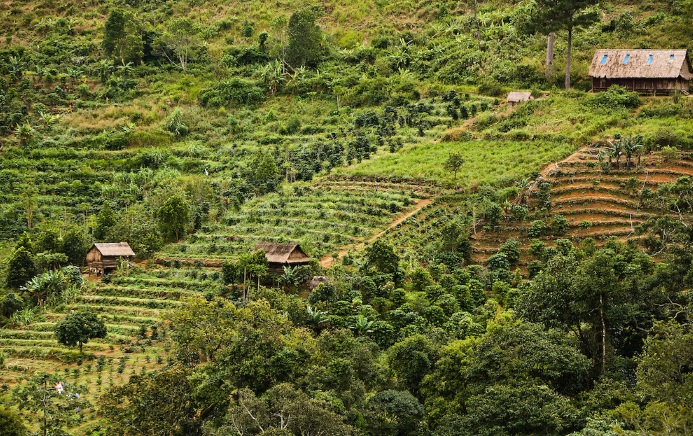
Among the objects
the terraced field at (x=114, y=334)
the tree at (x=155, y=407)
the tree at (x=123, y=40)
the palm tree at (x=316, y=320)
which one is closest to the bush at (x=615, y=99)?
the palm tree at (x=316, y=320)

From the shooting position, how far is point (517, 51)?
72750 mm

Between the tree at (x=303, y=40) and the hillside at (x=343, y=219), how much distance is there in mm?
222

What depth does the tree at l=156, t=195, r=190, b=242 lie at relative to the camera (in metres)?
59.0

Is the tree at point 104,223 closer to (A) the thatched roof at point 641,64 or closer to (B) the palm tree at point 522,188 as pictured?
(B) the palm tree at point 522,188

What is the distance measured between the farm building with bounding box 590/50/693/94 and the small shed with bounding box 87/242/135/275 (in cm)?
3066

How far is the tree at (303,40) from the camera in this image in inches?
3150

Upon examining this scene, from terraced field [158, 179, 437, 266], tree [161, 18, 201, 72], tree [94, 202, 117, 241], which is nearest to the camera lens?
terraced field [158, 179, 437, 266]

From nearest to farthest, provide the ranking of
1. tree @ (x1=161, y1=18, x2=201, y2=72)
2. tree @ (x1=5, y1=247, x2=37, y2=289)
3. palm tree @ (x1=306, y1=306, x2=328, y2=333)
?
palm tree @ (x1=306, y1=306, x2=328, y2=333) < tree @ (x1=5, y1=247, x2=37, y2=289) < tree @ (x1=161, y1=18, x2=201, y2=72)

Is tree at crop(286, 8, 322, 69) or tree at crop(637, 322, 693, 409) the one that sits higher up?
tree at crop(286, 8, 322, 69)

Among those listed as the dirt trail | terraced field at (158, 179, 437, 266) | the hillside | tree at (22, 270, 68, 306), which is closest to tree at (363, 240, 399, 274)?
the hillside

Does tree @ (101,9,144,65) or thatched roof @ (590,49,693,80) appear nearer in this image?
thatched roof @ (590,49,693,80)

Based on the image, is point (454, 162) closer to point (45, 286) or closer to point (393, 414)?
point (393, 414)

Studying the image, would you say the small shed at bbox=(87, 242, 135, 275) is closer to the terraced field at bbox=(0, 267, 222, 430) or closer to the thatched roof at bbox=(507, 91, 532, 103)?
the terraced field at bbox=(0, 267, 222, 430)

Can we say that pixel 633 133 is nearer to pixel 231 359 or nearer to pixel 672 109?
pixel 672 109
